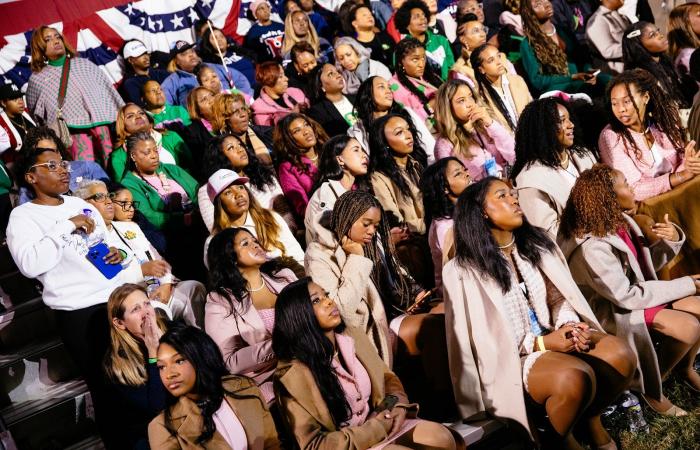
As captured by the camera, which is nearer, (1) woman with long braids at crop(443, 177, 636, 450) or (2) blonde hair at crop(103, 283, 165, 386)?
(1) woman with long braids at crop(443, 177, 636, 450)

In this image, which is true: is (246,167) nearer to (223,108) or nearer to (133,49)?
(223,108)

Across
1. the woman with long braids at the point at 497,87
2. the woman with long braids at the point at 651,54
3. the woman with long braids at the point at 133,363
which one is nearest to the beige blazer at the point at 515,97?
the woman with long braids at the point at 497,87

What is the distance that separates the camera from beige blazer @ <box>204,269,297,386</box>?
413 cm

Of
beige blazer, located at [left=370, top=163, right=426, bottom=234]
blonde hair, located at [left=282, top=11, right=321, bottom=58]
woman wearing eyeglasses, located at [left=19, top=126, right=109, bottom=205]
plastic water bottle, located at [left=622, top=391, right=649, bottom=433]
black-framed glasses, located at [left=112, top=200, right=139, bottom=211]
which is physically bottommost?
plastic water bottle, located at [left=622, top=391, right=649, bottom=433]

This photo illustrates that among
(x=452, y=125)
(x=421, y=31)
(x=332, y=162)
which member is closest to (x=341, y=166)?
(x=332, y=162)

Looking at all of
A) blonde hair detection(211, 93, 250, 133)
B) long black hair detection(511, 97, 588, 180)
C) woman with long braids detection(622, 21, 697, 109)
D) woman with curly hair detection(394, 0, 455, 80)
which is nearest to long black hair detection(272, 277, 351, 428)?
long black hair detection(511, 97, 588, 180)

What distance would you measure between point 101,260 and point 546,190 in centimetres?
284

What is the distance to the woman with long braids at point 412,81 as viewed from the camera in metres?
7.23

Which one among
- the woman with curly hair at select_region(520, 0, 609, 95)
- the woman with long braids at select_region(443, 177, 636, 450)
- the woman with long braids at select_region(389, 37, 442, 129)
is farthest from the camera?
the woman with curly hair at select_region(520, 0, 609, 95)

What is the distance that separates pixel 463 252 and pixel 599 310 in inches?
35.4

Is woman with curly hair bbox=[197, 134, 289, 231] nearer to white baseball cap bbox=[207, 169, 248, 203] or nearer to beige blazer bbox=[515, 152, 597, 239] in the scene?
white baseball cap bbox=[207, 169, 248, 203]

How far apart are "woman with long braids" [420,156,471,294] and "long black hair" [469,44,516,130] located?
2.00m

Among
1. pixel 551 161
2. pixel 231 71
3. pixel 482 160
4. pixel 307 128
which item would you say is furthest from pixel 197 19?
pixel 551 161

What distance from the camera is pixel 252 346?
4191 mm
